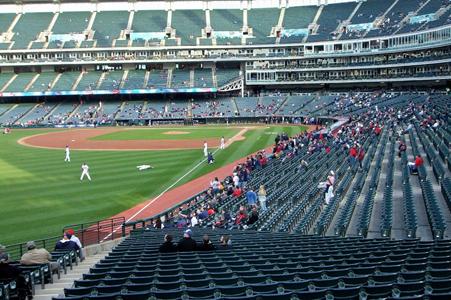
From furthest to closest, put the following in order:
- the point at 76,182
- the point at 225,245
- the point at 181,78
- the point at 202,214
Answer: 1. the point at 181,78
2. the point at 76,182
3. the point at 202,214
4. the point at 225,245

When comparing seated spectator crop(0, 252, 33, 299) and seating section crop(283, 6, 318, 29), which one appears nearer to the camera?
seated spectator crop(0, 252, 33, 299)

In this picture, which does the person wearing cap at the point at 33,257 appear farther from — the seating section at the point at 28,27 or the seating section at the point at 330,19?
the seating section at the point at 28,27

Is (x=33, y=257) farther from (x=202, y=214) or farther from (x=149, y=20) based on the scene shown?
(x=149, y=20)

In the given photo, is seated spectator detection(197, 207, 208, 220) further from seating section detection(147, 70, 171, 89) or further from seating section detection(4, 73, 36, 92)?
seating section detection(4, 73, 36, 92)

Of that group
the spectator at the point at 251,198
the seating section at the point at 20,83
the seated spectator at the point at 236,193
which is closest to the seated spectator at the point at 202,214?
the spectator at the point at 251,198

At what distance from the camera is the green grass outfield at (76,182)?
18.5 metres

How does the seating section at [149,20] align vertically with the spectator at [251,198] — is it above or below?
above

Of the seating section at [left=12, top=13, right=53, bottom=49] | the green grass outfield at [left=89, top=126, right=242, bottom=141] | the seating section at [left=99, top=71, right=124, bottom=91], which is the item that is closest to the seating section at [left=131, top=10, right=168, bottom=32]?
the seating section at [left=99, top=71, right=124, bottom=91]

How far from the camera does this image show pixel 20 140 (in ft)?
163

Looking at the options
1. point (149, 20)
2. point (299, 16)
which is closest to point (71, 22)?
point (149, 20)

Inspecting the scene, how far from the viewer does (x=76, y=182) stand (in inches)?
1018

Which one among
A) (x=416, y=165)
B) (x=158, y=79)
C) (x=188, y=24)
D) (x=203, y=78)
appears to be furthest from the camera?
(x=188, y=24)

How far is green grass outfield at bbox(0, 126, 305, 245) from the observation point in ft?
60.7

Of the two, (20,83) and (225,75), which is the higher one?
(225,75)
